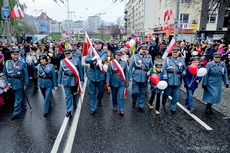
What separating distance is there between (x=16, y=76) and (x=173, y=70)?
421cm

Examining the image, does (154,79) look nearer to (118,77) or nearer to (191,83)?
(118,77)

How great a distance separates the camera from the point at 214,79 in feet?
17.6

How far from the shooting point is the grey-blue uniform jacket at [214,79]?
5.29 m

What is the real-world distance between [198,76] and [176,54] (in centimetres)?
87

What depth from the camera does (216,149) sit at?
3701 mm

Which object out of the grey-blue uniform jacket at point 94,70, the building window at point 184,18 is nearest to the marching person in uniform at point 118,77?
the grey-blue uniform jacket at point 94,70

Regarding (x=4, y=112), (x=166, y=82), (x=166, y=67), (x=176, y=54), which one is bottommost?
(x=4, y=112)

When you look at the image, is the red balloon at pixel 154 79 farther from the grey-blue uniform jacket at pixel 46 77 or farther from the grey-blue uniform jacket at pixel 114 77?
the grey-blue uniform jacket at pixel 46 77

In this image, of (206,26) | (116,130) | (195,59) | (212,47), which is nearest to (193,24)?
(206,26)

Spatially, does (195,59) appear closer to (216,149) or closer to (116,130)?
(216,149)

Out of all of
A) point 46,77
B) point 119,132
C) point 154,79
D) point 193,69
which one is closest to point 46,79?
point 46,77

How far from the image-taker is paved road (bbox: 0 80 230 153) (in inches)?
148

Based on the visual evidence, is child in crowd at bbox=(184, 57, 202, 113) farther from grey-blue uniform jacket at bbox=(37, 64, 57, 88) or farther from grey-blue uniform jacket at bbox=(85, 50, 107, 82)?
grey-blue uniform jacket at bbox=(37, 64, 57, 88)

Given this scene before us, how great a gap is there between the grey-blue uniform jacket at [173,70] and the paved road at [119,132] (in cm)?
96
